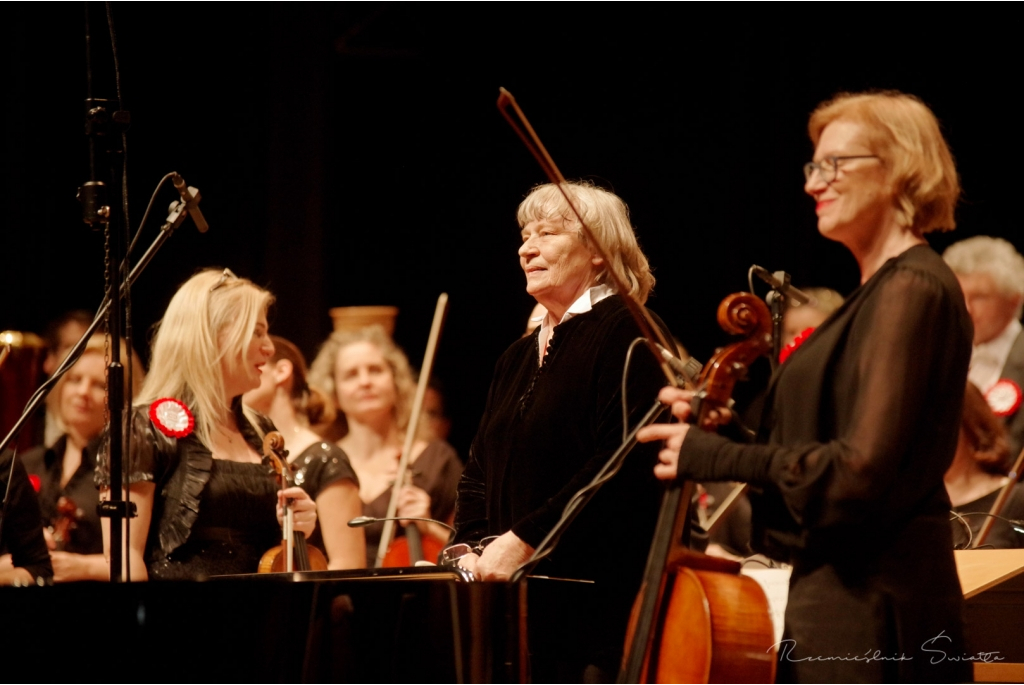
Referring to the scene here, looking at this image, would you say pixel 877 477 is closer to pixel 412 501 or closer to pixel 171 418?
pixel 171 418

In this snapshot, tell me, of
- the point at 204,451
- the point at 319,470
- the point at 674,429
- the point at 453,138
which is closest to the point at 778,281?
the point at 674,429

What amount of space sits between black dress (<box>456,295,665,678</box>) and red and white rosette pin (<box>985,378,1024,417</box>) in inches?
82.8

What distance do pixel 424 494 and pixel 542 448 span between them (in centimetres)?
219

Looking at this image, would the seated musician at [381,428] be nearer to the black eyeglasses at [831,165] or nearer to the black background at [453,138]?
the black background at [453,138]

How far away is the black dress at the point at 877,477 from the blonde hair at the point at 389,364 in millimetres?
3362

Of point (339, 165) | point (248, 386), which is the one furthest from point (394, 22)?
point (248, 386)

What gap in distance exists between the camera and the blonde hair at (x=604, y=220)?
2883 millimetres

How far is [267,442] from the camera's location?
3438mm

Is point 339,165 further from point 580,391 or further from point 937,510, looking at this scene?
point 937,510

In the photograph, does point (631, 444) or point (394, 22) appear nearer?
point (631, 444)

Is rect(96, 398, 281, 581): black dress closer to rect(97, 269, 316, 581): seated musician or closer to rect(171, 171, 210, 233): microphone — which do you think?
rect(97, 269, 316, 581): seated musician

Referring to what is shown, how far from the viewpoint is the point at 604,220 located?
289cm

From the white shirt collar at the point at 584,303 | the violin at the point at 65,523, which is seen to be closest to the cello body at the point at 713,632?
the white shirt collar at the point at 584,303

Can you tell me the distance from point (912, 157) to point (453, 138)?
5553mm
